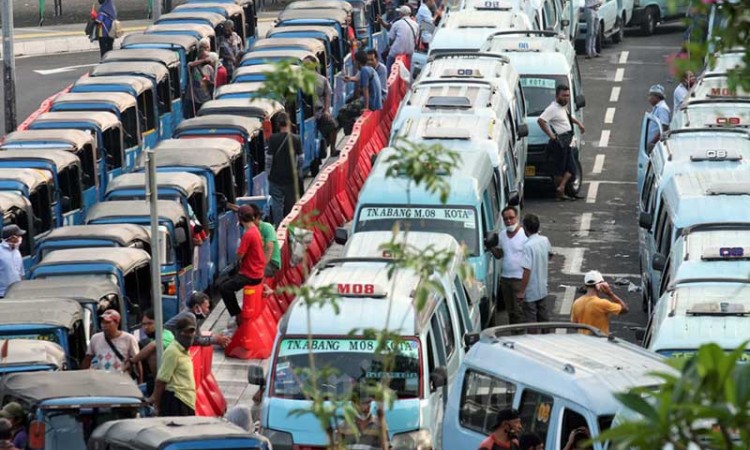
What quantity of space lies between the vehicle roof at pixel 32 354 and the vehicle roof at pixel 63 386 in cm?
57

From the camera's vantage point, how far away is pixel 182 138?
24875 millimetres

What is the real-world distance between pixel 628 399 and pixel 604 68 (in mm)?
32605

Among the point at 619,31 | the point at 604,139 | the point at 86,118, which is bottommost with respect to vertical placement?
the point at 619,31

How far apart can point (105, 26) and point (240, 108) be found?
1248 centimetres

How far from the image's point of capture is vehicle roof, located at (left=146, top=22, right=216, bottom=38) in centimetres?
3309

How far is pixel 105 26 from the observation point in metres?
37.8

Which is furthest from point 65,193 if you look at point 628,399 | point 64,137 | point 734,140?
point 628,399

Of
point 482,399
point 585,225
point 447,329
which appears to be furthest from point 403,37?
point 482,399

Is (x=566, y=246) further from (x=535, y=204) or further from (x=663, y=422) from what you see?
(x=663, y=422)

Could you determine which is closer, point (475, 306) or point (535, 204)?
point (475, 306)

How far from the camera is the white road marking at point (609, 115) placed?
32.8 m

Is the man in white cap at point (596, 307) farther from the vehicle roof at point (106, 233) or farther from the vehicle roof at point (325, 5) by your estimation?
the vehicle roof at point (325, 5)

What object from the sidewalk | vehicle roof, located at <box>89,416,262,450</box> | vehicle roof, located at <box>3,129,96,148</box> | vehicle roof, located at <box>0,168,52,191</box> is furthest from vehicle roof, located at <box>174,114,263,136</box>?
the sidewalk

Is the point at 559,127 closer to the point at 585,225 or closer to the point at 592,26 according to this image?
the point at 585,225
